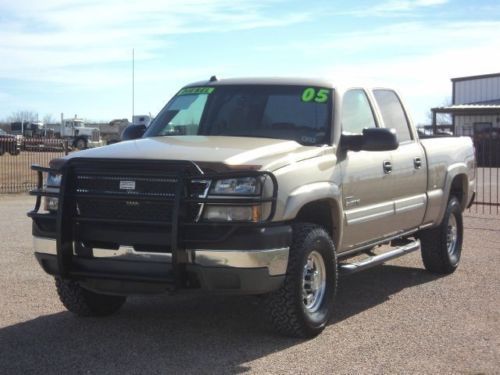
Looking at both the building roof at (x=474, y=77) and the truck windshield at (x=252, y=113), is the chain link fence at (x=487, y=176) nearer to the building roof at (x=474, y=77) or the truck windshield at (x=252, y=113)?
the building roof at (x=474, y=77)

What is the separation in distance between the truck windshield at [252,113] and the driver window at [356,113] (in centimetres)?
24

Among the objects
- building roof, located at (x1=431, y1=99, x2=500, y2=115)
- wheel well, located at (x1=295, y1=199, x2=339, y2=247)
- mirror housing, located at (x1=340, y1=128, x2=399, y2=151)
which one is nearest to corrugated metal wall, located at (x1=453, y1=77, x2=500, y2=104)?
building roof, located at (x1=431, y1=99, x2=500, y2=115)

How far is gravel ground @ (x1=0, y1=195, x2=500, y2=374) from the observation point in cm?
514

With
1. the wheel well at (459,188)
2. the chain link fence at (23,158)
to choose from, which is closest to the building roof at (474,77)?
the chain link fence at (23,158)

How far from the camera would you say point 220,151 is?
18.1 ft

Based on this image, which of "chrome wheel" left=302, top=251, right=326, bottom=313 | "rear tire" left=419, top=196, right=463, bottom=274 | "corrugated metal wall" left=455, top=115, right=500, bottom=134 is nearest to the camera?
"chrome wheel" left=302, top=251, right=326, bottom=313

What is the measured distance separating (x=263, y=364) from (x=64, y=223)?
1.74 meters

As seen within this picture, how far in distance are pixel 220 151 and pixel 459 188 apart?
179 inches

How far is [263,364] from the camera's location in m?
5.15

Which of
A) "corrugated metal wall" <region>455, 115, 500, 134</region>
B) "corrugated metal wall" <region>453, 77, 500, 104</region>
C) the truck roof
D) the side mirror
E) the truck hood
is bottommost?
the truck hood

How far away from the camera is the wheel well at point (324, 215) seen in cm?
600

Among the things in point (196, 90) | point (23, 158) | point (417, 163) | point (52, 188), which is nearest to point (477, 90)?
point (23, 158)

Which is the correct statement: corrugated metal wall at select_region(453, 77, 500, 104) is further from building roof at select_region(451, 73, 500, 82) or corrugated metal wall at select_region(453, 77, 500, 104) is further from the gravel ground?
the gravel ground

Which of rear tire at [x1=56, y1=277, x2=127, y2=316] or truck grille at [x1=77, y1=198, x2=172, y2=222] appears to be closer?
truck grille at [x1=77, y1=198, x2=172, y2=222]
